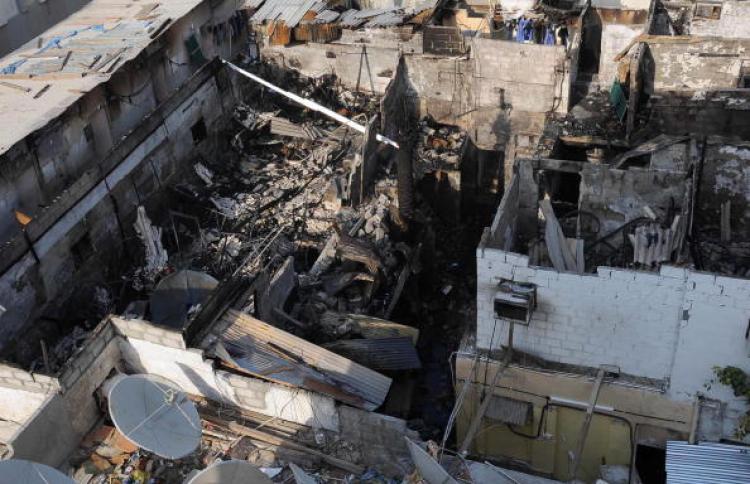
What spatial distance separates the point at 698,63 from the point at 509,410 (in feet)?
44.4

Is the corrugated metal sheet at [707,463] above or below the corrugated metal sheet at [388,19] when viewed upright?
below

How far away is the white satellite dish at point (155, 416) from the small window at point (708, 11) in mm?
21192

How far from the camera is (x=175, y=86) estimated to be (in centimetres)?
2978

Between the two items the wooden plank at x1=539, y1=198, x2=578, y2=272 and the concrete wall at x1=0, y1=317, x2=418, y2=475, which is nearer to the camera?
the concrete wall at x1=0, y1=317, x2=418, y2=475

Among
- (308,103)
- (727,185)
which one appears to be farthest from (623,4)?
(727,185)

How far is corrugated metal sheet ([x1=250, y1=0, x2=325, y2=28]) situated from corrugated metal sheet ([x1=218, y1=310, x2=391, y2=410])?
49.3 feet

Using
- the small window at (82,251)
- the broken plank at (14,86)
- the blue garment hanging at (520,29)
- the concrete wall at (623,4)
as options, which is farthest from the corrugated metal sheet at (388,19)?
the small window at (82,251)

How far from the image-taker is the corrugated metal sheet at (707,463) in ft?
49.5

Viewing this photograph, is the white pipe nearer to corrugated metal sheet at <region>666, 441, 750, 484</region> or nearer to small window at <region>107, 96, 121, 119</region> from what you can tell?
small window at <region>107, 96, 121, 119</region>

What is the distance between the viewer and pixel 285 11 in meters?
30.9

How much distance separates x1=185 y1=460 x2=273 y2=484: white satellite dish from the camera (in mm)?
13859

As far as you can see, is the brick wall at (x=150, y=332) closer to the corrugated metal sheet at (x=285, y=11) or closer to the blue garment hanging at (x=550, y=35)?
the corrugated metal sheet at (x=285, y=11)

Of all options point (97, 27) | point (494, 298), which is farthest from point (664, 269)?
point (97, 27)

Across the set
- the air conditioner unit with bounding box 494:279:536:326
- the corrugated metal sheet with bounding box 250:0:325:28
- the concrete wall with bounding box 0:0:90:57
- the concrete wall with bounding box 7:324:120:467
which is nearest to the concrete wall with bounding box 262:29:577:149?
the corrugated metal sheet with bounding box 250:0:325:28
